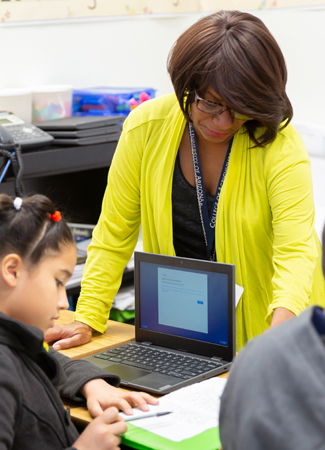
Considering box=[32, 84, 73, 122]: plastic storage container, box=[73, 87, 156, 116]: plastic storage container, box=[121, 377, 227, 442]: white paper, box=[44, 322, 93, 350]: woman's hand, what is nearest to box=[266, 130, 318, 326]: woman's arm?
box=[121, 377, 227, 442]: white paper

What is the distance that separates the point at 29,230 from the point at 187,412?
429mm

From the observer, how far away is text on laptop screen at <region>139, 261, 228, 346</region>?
4.27ft

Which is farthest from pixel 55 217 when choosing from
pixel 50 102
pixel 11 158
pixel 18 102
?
pixel 50 102

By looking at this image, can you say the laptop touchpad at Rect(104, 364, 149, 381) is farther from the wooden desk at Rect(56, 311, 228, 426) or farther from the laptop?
the wooden desk at Rect(56, 311, 228, 426)

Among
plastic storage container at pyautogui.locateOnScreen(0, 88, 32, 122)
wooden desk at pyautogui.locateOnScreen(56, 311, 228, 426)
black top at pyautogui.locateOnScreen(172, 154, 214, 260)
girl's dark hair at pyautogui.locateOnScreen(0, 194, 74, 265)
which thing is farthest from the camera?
plastic storage container at pyautogui.locateOnScreen(0, 88, 32, 122)

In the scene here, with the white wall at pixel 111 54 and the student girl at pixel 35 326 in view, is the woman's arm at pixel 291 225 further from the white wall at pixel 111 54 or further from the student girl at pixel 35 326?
the white wall at pixel 111 54

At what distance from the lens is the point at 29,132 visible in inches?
83.2

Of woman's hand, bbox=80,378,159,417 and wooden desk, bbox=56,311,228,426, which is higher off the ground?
woman's hand, bbox=80,378,159,417

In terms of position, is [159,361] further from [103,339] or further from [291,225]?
[291,225]

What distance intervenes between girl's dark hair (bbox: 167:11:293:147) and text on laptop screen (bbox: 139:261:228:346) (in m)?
0.38

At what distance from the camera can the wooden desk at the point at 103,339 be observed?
1.41 meters


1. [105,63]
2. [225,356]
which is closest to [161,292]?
[225,356]

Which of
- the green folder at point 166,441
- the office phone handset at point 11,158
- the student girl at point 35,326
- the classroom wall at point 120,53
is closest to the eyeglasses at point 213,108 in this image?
the student girl at point 35,326

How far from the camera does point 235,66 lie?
4.17 feet
